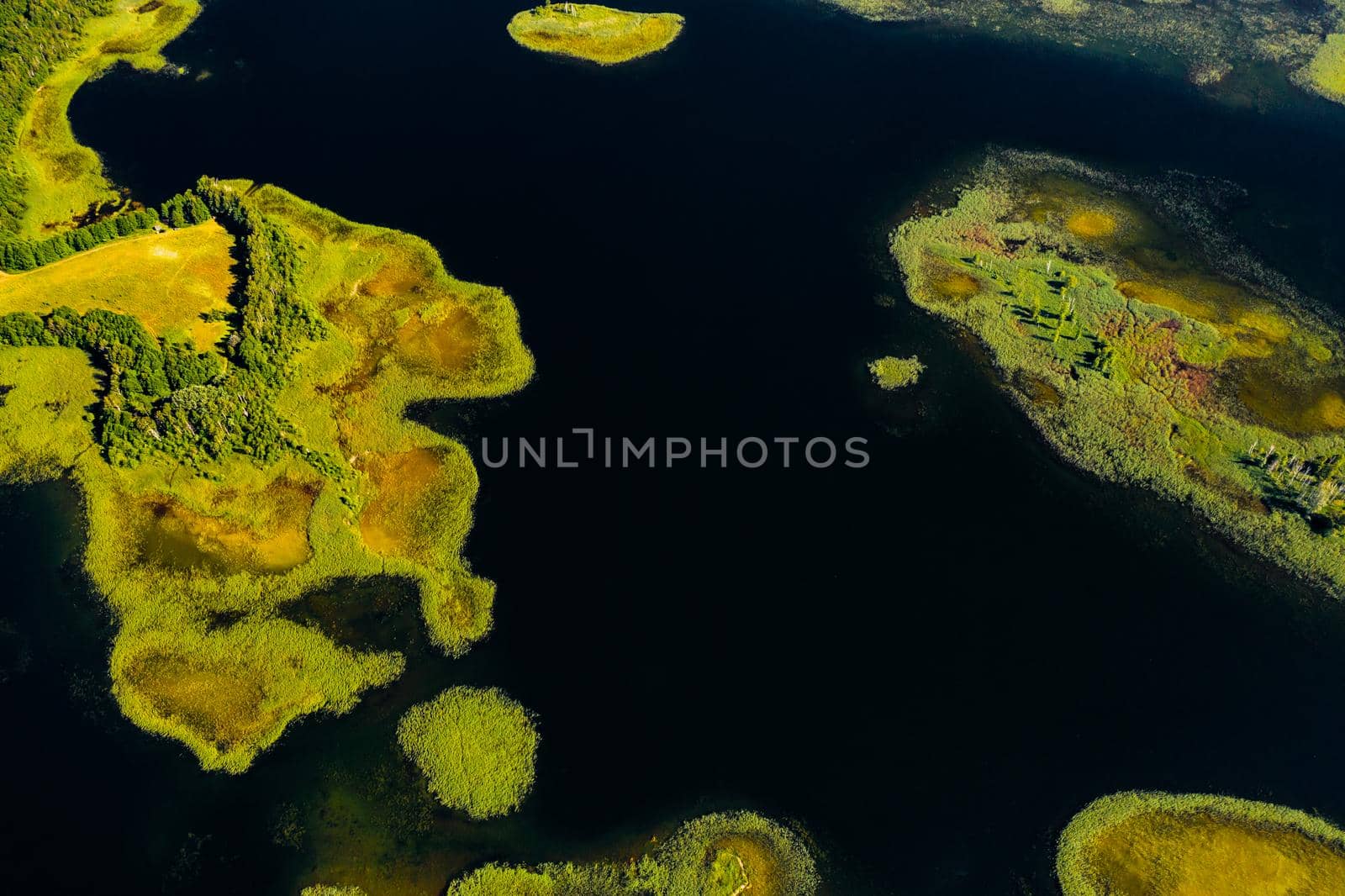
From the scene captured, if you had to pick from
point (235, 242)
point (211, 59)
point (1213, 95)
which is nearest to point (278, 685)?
point (235, 242)

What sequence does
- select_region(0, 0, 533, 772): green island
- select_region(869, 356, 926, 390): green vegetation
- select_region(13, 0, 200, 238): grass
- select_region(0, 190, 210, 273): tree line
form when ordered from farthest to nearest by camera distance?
1. select_region(13, 0, 200, 238): grass
2. select_region(0, 190, 210, 273): tree line
3. select_region(869, 356, 926, 390): green vegetation
4. select_region(0, 0, 533, 772): green island

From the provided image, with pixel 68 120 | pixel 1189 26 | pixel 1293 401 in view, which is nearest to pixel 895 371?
pixel 1293 401

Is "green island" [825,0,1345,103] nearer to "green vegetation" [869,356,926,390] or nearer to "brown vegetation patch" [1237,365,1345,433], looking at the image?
"brown vegetation patch" [1237,365,1345,433]

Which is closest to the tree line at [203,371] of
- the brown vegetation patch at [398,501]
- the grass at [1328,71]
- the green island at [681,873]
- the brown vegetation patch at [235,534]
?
the brown vegetation patch at [235,534]

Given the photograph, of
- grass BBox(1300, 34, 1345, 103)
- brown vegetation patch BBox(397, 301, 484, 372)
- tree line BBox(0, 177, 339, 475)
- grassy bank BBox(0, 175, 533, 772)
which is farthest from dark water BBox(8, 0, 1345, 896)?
tree line BBox(0, 177, 339, 475)

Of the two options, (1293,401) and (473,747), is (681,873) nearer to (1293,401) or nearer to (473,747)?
(473,747)

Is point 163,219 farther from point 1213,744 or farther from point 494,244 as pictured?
point 1213,744
